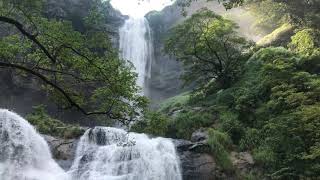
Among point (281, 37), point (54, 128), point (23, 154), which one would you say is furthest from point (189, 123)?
point (281, 37)

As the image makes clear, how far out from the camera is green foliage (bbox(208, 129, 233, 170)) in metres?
17.8

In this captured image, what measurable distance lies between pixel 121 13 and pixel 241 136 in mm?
24014

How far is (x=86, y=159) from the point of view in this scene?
17.7m

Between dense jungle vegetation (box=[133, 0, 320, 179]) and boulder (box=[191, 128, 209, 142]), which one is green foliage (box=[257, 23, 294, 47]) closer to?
dense jungle vegetation (box=[133, 0, 320, 179])

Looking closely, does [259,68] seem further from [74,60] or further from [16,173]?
[74,60]

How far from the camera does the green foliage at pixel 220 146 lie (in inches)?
699

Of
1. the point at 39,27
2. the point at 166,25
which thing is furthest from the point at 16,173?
the point at 166,25

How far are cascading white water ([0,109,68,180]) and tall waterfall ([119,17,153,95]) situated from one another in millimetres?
18100

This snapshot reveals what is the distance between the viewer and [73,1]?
33531 millimetres

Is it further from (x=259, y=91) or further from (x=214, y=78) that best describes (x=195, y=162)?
(x=214, y=78)

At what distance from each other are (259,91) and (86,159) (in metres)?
8.64

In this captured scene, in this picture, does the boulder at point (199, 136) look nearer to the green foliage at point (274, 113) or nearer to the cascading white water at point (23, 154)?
the green foliage at point (274, 113)

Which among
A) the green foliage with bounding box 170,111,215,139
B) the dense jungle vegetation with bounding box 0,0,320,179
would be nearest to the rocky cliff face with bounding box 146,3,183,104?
the dense jungle vegetation with bounding box 0,0,320,179

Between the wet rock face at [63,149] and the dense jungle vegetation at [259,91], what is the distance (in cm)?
374
